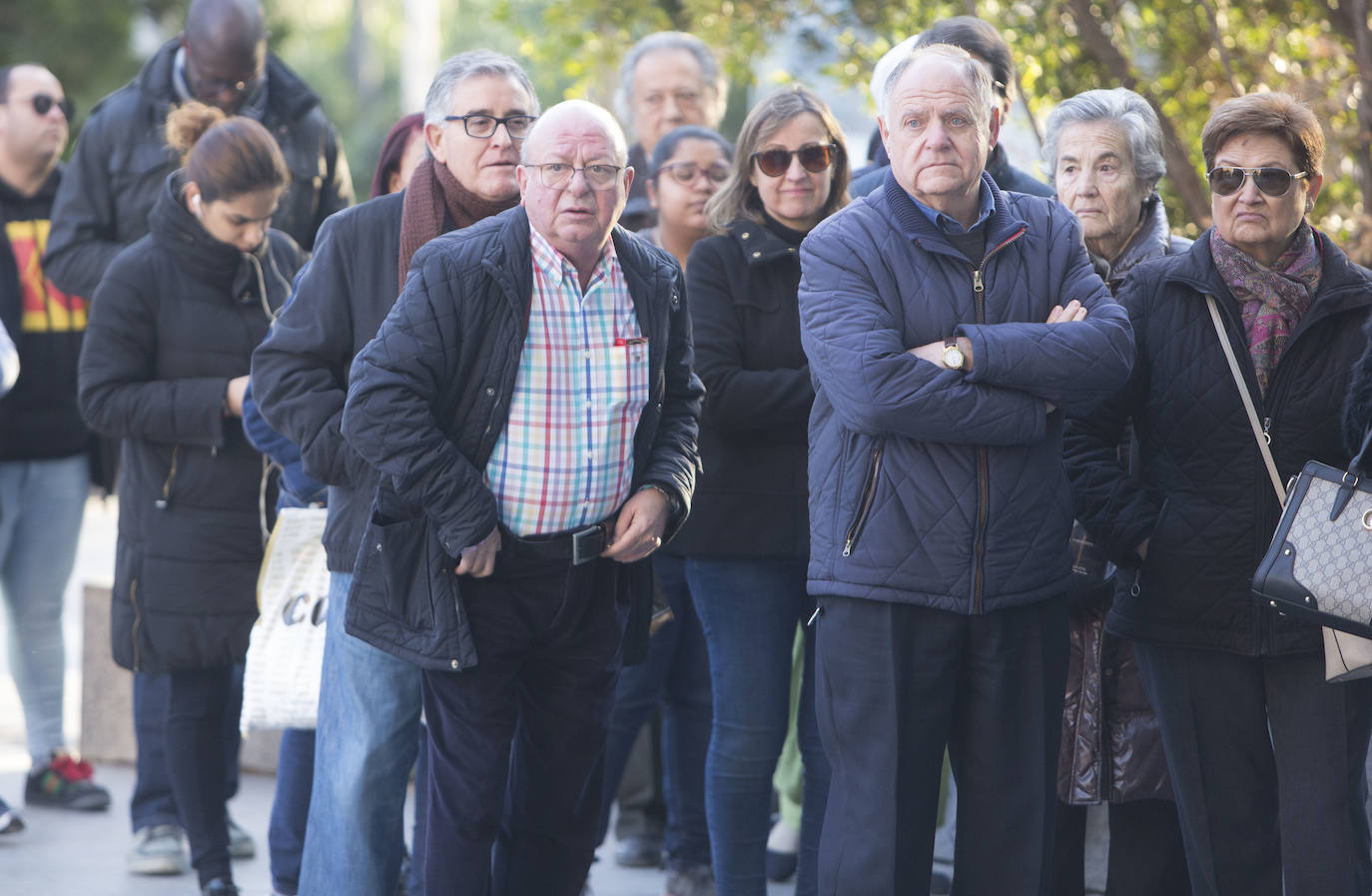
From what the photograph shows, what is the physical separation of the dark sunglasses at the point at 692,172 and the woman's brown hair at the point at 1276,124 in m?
1.71

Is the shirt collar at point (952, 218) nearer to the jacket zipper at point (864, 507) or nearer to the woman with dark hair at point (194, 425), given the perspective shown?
the jacket zipper at point (864, 507)

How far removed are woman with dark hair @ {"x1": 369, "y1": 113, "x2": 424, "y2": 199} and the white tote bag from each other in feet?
3.59

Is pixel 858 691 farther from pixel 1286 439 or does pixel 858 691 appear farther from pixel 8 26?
pixel 8 26

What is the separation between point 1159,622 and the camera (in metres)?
3.87

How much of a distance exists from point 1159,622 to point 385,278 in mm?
2022

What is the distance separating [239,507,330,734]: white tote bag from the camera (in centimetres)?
439

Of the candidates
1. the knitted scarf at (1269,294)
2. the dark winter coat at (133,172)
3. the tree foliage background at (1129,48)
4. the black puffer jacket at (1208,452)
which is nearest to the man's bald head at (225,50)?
the dark winter coat at (133,172)

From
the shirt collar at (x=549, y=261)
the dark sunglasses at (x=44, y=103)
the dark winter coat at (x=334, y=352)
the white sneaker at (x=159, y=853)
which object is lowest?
the white sneaker at (x=159, y=853)

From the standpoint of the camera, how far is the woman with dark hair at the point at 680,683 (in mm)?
5027

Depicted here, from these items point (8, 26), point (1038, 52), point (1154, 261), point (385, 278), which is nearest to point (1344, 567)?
point (1154, 261)

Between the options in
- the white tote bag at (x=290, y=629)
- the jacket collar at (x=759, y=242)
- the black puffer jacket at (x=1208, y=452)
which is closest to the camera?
the black puffer jacket at (x=1208, y=452)

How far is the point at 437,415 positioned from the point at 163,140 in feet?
8.95

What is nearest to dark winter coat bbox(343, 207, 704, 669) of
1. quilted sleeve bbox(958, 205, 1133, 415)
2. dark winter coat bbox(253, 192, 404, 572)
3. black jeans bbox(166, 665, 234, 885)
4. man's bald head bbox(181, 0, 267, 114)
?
dark winter coat bbox(253, 192, 404, 572)

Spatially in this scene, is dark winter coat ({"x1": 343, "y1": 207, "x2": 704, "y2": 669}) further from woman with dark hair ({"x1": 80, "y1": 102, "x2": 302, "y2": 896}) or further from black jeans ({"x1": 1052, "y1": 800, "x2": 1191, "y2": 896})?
black jeans ({"x1": 1052, "y1": 800, "x2": 1191, "y2": 896})
